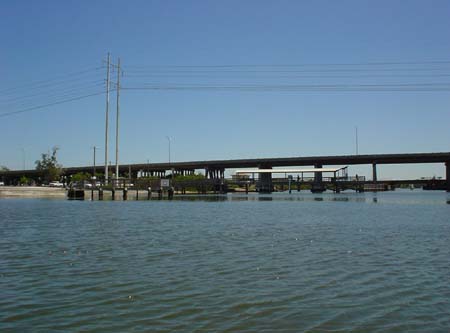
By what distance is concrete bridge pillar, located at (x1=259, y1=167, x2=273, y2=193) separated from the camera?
588 ft

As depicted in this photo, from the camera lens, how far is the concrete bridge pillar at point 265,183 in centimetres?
17925

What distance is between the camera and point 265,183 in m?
180

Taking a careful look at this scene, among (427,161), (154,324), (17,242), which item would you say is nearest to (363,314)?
(154,324)

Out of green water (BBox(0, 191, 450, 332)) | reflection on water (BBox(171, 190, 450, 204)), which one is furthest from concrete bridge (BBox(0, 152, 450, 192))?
green water (BBox(0, 191, 450, 332))

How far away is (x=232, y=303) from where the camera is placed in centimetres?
1129

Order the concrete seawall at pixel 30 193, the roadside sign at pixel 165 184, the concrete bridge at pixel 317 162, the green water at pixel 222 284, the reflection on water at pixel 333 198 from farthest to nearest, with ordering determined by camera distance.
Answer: the concrete bridge at pixel 317 162
the roadside sign at pixel 165 184
the concrete seawall at pixel 30 193
the reflection on water at pixel 333 198
the green water at pixel 222 284

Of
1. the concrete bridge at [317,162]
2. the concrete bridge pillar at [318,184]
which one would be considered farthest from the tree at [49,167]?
the concrete bridge pillar at [318,184]

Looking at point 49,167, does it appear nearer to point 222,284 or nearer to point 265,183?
point 265,183

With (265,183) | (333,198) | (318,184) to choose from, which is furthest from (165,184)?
(318,184)

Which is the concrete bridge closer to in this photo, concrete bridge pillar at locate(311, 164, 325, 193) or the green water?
concrete bridge pillar at locate(311, 164, 325, 193)

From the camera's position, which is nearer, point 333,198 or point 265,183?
point 333,198

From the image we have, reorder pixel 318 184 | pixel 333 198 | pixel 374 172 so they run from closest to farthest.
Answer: pixel 333 198
pixel 318 184
pixel 374 172

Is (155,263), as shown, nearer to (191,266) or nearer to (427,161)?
(191,266)

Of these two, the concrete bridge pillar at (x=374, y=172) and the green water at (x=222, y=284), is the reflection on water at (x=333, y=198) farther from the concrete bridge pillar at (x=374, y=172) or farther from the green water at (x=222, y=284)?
the green water at (x=222, y=284)
